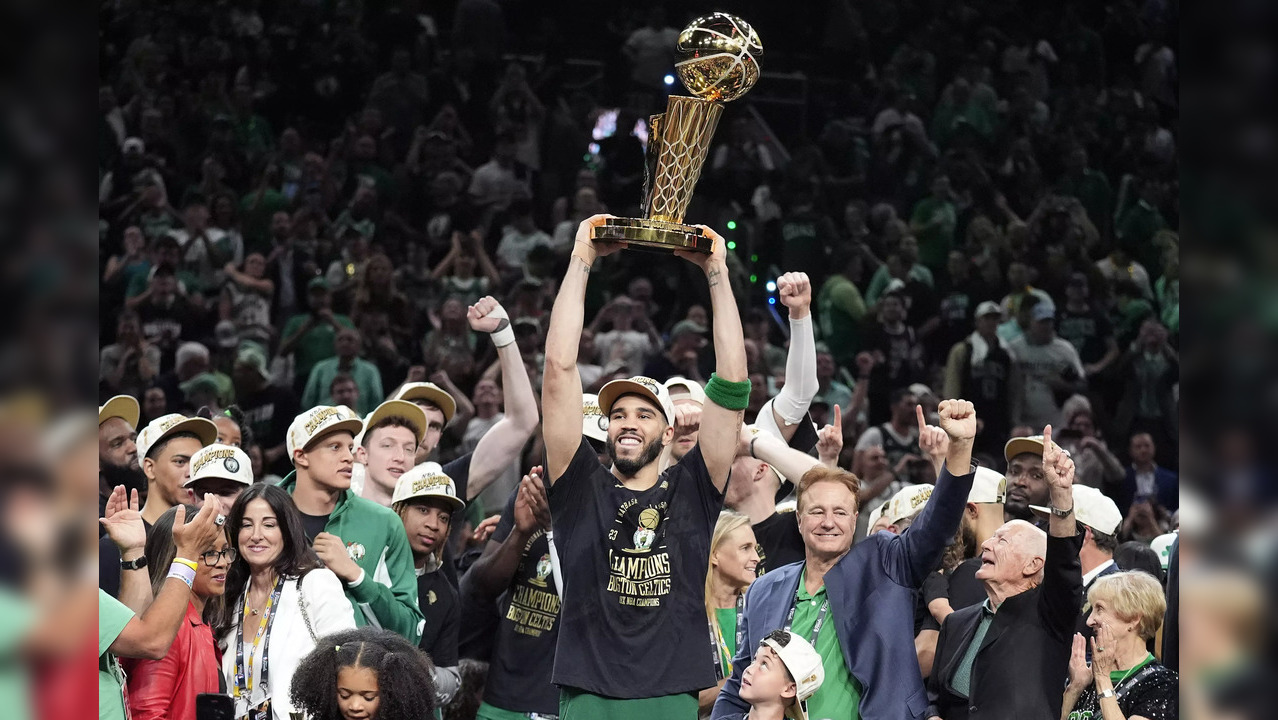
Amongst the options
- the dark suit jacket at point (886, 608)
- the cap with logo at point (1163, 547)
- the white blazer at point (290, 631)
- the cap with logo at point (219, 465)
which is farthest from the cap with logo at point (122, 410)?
the cap with logo at point (1163, 547)

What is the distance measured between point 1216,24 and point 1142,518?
28.3ft

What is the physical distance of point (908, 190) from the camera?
12.7 metres

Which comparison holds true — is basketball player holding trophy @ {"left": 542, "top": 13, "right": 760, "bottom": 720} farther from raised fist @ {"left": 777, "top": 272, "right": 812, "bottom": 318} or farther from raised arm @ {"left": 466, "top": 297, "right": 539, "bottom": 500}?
raised arm @ {"left": 466, "top": 297, "right": 539, "bottom": 500}

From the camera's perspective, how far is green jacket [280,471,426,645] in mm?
4668

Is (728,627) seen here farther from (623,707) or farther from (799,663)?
(623,707)

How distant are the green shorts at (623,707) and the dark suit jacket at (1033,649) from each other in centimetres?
96

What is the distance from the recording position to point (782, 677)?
4.22 m

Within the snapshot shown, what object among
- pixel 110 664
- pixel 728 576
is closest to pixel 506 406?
pixel 728 576

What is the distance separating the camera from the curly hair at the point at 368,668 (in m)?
3.94

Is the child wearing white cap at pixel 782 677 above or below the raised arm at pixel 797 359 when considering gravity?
below

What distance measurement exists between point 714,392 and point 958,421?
77 cm

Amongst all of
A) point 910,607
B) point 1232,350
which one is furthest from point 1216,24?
point 910,607

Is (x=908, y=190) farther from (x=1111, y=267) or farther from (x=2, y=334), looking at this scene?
(x=2, y=334)

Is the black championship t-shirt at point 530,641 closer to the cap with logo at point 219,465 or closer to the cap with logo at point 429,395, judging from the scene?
the cap with logo at point 219,465
